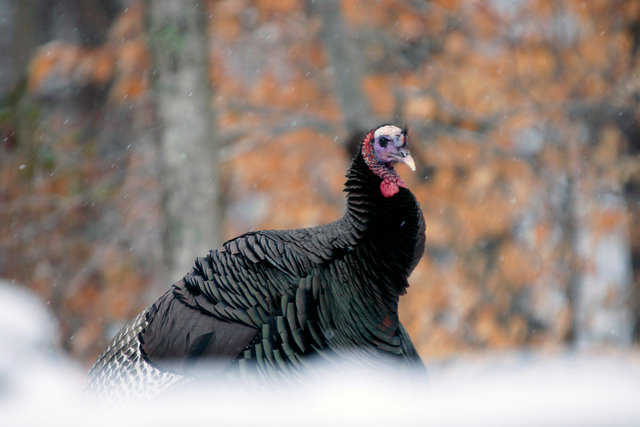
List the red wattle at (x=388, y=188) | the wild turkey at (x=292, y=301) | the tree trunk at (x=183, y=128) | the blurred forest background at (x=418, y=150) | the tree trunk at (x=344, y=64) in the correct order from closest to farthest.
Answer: the wild turkey at (x=292, y=301), the red wattle at (x=388, y=188), the tree trunk at (x=183, y=128), the tree trunk at (x=344, y=64), the blurred forest background at (x=418, y=150)

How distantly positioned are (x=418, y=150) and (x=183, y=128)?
2953 millimetres

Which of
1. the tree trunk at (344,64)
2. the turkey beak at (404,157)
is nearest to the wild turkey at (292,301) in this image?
the turkey beak at (404,157)

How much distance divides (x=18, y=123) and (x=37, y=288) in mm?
1761

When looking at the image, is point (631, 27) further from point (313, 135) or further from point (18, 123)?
point (18, 123)

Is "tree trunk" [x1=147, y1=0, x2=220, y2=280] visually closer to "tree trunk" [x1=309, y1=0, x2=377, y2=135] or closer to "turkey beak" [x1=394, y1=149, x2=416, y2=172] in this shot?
"tree trunk" [x1=309, y1=0, x2=377, y2=135]

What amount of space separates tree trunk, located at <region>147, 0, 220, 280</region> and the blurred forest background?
1.22 meters

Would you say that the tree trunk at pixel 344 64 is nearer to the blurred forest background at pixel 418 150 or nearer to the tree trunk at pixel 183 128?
the blurred forest background at pixel 418 150

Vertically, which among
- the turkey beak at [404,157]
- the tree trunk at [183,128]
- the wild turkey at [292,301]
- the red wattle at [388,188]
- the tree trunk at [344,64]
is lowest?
the wild turkey at [292,301]

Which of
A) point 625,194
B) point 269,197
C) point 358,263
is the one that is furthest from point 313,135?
point 358,263

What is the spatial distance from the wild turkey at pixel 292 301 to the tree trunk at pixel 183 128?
269 centimetres

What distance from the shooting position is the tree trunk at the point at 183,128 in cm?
562

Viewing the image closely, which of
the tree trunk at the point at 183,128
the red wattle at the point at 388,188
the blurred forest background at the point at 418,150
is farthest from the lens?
the blurred forest background at the point at 418,150

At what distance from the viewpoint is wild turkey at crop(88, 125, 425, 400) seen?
2592 millimetres

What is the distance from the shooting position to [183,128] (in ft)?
18.9
